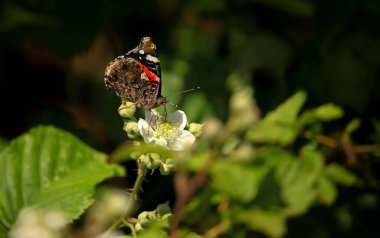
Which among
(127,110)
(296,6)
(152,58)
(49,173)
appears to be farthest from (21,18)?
(127,110)

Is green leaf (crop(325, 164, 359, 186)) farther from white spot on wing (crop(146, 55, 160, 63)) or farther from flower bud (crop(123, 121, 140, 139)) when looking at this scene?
white spot on wing (crop(146, 55, 160, 63))

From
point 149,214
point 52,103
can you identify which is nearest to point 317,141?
point 149,214

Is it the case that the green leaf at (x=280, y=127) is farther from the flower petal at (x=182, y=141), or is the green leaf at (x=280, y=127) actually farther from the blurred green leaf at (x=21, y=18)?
the blurred green leaf at (x=21, y=18)

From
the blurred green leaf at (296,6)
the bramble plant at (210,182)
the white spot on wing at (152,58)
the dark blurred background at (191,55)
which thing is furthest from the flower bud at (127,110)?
the blurred green leaf at (296,6)

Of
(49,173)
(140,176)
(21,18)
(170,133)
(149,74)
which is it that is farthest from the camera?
(21,18)

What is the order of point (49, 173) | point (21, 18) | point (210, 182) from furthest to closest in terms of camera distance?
point (21, 18), point (49, 173), point (210, 182)

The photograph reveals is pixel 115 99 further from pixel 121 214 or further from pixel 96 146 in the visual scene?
pixel 121 214

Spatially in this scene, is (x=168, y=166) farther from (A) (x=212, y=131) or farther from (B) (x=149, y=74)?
(B) (x=149, y=74)
